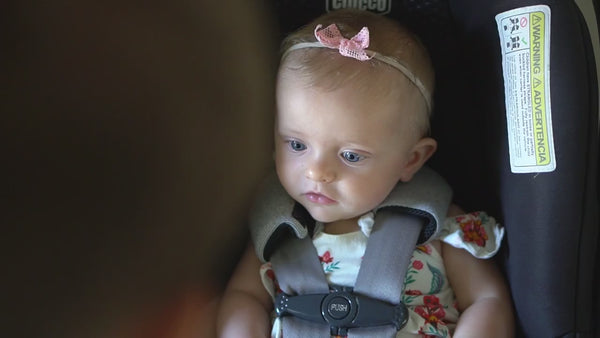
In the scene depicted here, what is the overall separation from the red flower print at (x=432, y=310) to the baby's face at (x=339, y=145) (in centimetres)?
21

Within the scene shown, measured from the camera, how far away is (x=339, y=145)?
1180 millimetres

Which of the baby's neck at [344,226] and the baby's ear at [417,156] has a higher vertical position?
the baby's ear at [417,156]

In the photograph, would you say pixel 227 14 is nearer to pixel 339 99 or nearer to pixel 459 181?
pixel 339 99

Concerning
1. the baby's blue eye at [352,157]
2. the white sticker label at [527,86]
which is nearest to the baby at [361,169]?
the baby's blue eye at [352,157]

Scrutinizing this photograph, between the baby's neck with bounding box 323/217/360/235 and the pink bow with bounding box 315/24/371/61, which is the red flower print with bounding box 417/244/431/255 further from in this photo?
the pink bow with bounding box 315/24/371/61

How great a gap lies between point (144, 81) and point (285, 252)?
0.49 m

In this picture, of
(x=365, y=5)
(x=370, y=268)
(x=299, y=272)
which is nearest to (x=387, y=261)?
(x=370, y=268)

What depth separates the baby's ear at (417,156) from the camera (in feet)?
4.19

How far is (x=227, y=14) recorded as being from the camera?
3.77ft

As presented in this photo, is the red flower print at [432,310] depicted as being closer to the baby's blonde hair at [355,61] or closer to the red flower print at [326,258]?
the red flower print at [326,258]

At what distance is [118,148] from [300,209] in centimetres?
48

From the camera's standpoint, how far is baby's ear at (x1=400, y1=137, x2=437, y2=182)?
128 cm

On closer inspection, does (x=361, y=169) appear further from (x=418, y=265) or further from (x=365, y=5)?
(x=365, y=5)

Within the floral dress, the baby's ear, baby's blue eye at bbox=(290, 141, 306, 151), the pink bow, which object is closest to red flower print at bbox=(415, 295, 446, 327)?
the floral dress
